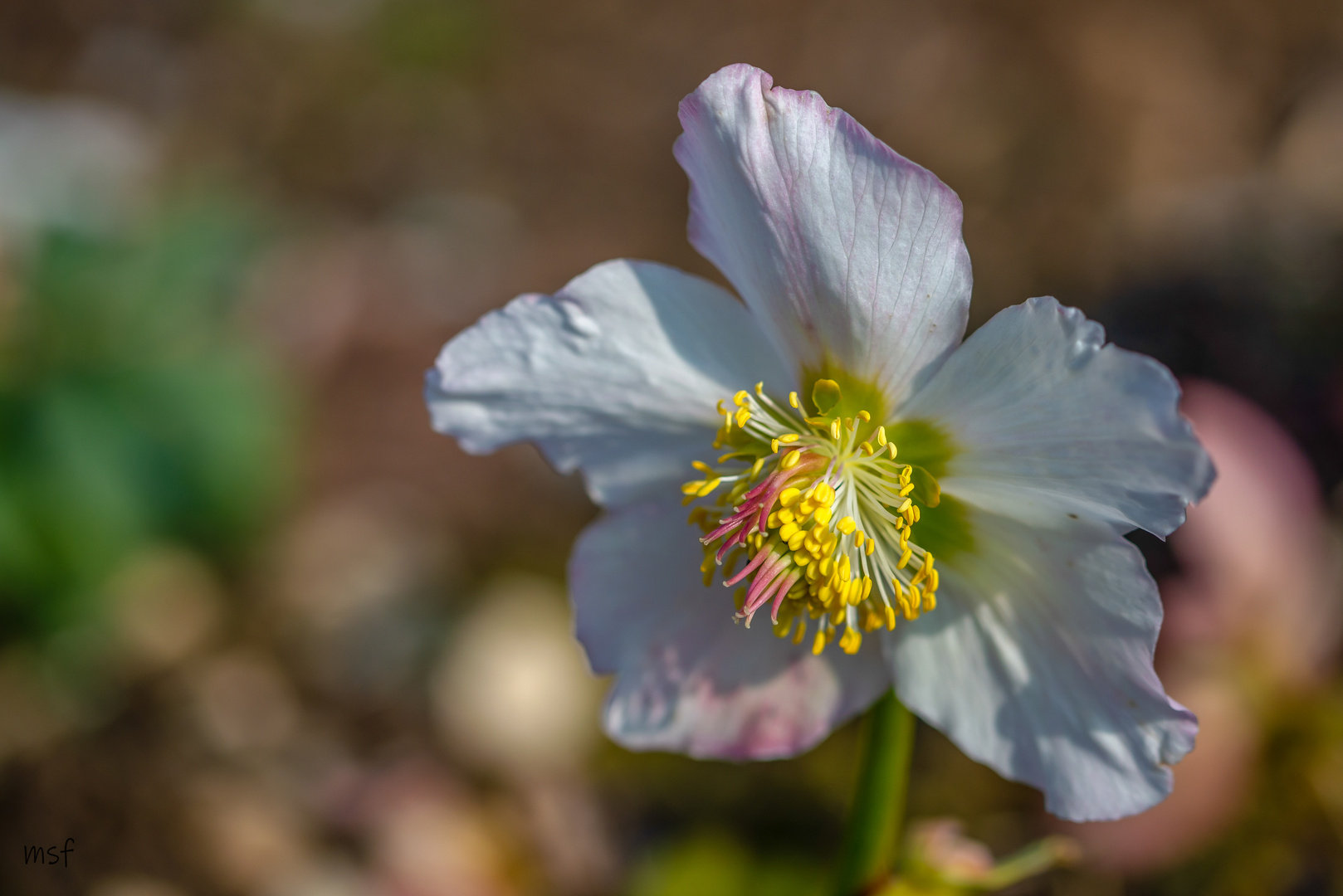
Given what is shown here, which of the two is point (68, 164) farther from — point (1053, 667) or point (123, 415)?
Answer: point (1053, 667)

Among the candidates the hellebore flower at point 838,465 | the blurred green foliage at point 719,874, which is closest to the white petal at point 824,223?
the hellebore flower at point 838,465

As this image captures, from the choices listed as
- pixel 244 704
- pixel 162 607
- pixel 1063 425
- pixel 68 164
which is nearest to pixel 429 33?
pixel 68 164

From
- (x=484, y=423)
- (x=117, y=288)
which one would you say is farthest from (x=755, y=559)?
(x=117, y=288)

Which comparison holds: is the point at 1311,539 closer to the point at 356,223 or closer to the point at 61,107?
the point at 356,223

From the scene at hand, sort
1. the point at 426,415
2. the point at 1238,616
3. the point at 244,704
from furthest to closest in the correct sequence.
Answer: the point at 426,415
the point at 244,704
the point at 1238,616

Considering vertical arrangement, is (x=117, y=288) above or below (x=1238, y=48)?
above

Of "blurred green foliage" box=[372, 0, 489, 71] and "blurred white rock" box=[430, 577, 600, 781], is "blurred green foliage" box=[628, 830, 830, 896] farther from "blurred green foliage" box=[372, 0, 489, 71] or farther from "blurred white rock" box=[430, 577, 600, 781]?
"blurred green foliage" box=[372, 0, 489, 71]
